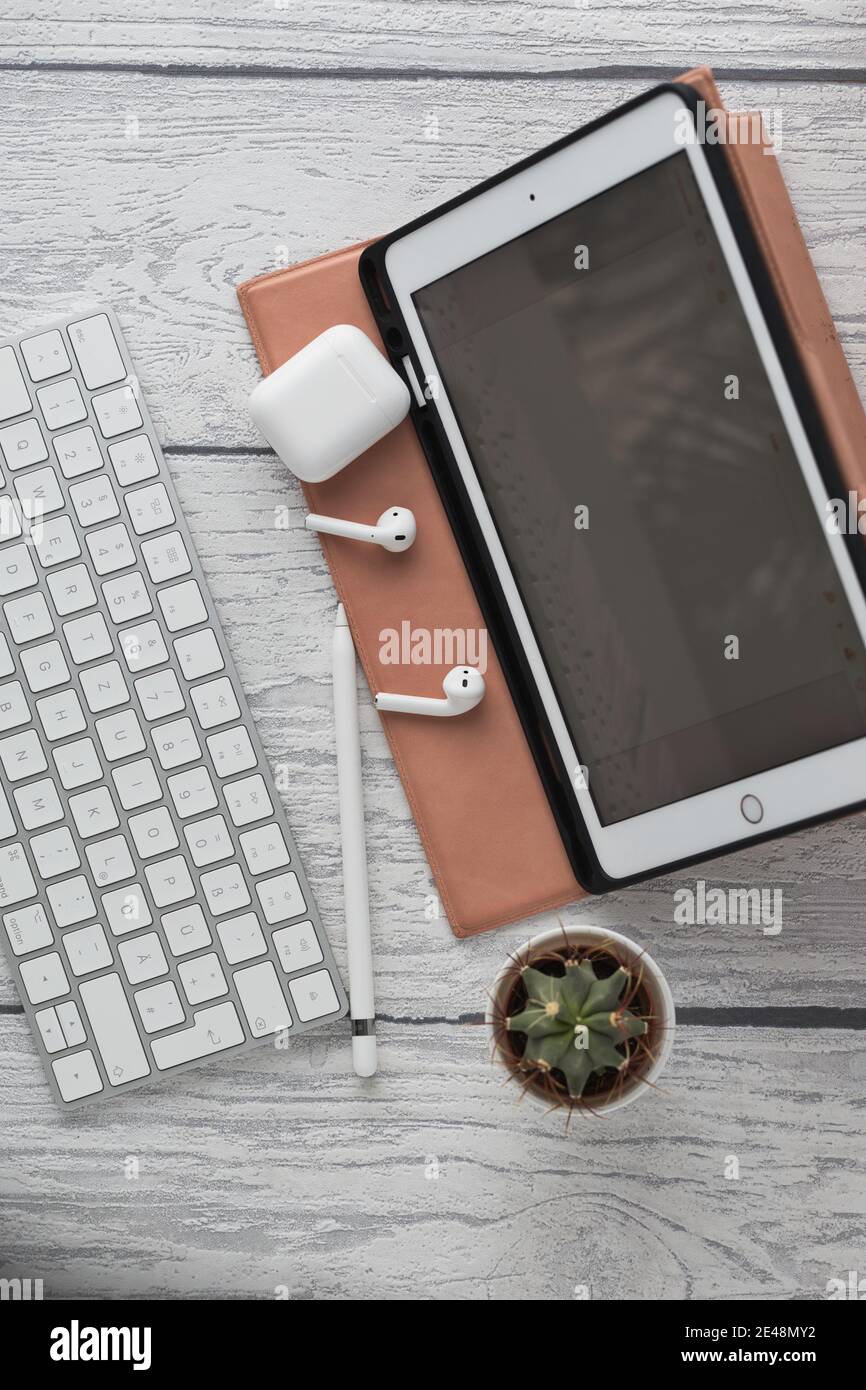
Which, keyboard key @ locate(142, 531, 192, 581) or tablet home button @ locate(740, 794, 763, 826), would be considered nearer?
tablet home button @ locate(740, 794, 763, 826)

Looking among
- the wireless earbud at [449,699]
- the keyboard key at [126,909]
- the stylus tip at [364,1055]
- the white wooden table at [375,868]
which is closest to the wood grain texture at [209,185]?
the white wooden table at [375,868]

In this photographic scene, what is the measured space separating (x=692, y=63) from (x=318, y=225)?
0.27 m

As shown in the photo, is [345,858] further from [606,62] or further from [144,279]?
[606,62]

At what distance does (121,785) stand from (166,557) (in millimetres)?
155

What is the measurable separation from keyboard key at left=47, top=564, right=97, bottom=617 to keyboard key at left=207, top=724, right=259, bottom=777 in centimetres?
10

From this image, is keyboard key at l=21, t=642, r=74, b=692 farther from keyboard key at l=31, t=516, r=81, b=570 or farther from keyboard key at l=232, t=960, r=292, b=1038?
keyboard key at l=232, t=960, r=292, b=1038

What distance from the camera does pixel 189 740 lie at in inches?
27.6

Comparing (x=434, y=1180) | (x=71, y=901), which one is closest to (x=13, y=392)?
(x=71, y=901)

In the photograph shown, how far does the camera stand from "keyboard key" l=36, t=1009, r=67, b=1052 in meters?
0.70

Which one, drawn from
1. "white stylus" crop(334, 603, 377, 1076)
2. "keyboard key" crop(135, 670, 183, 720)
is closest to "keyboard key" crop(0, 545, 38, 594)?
"keyboard key" crop(135, 670, 183, 720)

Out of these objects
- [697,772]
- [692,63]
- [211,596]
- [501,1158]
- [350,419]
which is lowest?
[501,1158]

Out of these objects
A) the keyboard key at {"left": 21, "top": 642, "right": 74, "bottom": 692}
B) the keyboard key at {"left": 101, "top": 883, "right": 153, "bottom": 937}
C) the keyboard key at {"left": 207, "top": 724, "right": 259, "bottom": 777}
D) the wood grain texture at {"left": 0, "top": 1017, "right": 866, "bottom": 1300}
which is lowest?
the wood grain texture at {"left": 0, "top": 1017, "right": 866, "bottom": 1300}

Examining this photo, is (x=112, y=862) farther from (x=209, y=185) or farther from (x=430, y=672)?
(x=209, y=185)
